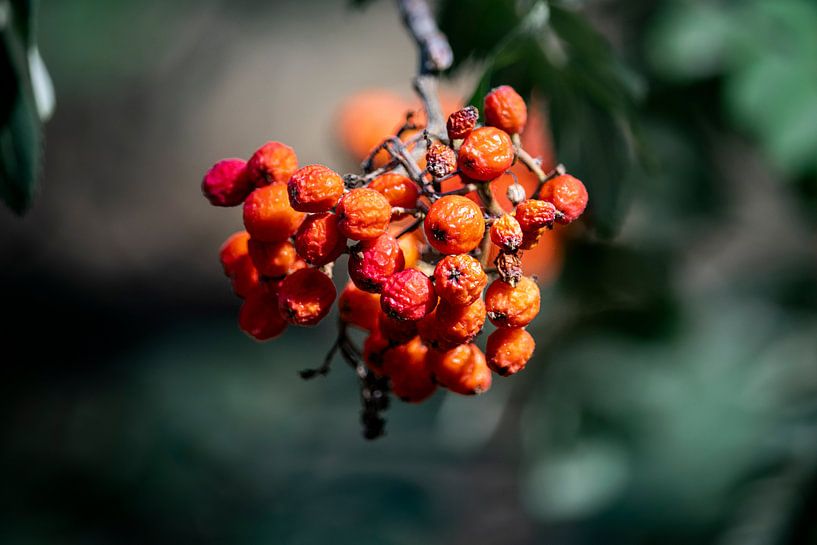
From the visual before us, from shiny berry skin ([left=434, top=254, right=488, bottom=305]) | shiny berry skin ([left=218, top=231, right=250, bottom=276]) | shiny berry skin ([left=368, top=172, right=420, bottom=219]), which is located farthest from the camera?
shiny berry skin ([left=218, top=231, right=250, bottom=276])

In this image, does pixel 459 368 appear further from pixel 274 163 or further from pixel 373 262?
pixel 274 163

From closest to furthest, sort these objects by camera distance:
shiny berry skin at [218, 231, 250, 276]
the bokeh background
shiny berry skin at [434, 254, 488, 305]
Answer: shiny berry skin at [434, 254, 488, 305] → shiny berry skin at [218, 231, 250, 276] → the bokeh background

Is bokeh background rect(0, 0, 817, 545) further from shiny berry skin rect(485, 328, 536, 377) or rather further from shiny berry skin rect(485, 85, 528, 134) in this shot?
shiny berry skin rect(485, 328, 536, 377)

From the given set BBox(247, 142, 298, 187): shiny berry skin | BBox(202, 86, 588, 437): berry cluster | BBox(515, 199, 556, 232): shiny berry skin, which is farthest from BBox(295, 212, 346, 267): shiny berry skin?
BBox(515, 199, 556, 232): shiny berry skin

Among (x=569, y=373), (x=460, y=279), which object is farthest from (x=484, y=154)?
(x=569, y=373)

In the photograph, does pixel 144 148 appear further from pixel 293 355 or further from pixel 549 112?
pixel 549 112

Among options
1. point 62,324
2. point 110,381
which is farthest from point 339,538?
point 62,324
